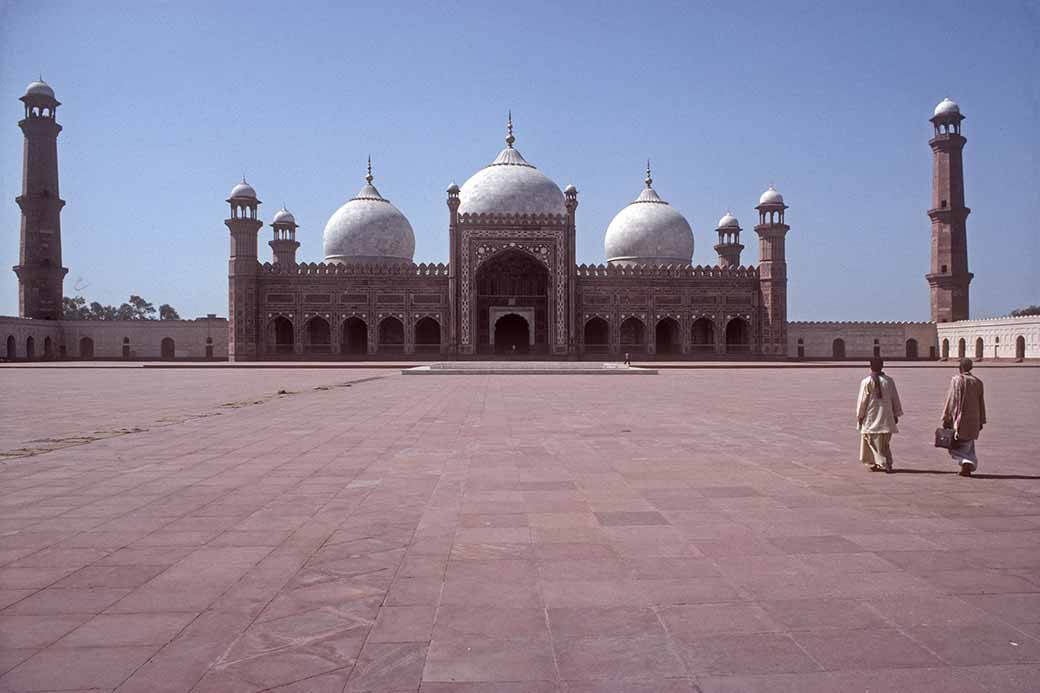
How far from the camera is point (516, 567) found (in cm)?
333

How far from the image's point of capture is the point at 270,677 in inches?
90.6

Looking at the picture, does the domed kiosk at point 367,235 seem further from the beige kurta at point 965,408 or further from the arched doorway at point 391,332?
the beige kurta at point 965,408

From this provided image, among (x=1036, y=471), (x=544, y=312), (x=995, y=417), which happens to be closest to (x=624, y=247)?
(x=544, y=312)

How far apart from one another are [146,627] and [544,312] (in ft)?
108

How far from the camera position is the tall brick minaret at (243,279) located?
34.0m

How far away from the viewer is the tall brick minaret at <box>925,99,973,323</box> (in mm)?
39625

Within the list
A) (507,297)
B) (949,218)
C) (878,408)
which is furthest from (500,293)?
(878,408)

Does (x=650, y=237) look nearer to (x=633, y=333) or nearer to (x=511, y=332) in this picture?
(x=633, y=333)

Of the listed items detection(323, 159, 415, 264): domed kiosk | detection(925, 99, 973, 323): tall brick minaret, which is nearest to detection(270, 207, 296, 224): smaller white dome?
detection(323, 159, 415, 264): domed kiosk

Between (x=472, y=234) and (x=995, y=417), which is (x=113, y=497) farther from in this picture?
(x=472, y=234)

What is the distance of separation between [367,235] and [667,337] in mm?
16417

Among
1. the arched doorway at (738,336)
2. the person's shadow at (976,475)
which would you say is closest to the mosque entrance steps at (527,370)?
the arched doorway at (738,336)

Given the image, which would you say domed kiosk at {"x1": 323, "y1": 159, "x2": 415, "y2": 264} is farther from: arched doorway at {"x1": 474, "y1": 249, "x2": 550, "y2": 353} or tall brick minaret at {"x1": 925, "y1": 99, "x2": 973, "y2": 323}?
tall brick minaret at {"x1": 925, "y1": 99, "x2": 973, "y2": 323}

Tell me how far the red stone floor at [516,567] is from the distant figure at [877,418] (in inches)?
6.4
